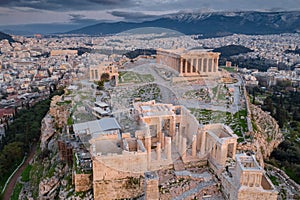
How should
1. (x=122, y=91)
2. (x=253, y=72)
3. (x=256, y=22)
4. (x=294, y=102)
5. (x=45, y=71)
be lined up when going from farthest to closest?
(x=256, y=22)
(x=45, y=71)
(x=253, y=72)
(x=294, y=102)
(x=122, y=91)

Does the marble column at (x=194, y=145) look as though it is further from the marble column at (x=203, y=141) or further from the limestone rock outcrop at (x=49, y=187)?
the limestone rock outcrop at (x=49, y=187)

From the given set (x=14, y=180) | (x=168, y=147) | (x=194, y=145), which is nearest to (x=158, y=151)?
(x=168, y=147)

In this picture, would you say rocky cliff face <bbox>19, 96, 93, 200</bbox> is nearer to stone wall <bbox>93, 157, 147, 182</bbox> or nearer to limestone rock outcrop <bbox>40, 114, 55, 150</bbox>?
limestone rock outcrop <bbox>40, 114, 55, 150</bbox>

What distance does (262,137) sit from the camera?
1019 centimetres

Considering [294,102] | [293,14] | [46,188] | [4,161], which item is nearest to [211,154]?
[46,188]

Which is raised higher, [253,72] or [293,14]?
[293,14]

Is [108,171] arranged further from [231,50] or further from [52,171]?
[231,50]

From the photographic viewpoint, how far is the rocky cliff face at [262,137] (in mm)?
A: 8193

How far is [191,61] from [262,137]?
14.5 ft

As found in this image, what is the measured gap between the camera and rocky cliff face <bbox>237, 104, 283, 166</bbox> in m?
8.19

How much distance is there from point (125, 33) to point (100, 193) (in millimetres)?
3995

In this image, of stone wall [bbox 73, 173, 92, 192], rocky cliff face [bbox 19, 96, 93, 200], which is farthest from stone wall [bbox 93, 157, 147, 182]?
rocky cliff face [bbox 19, 96, 93, 200]

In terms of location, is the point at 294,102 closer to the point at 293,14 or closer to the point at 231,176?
the point at 231,176

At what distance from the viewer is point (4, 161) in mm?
12336
